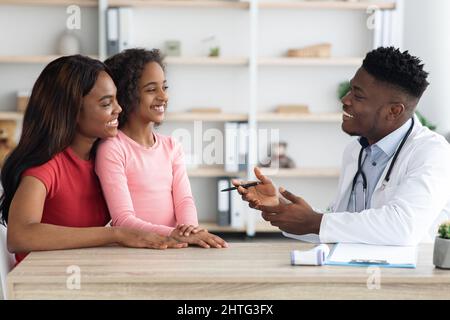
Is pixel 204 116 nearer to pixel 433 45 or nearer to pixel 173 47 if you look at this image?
pixel 173 47

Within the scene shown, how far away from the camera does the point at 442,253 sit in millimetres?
1703

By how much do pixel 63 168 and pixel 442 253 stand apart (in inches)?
40.2

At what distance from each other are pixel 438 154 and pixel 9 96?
379cm

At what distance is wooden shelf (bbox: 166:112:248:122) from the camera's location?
507 centimetres

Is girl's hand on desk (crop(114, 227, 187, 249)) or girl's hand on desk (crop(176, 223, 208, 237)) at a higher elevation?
girl's hand on desk (crop(176, 223, 208, 237))

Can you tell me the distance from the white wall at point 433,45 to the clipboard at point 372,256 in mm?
3168

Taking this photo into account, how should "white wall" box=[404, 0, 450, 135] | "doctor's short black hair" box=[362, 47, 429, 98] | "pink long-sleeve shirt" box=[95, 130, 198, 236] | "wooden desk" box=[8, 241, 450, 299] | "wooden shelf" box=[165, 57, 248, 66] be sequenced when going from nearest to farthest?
1. "wooden desk" box=[8, 241, 450, 299]
2. "pink long-sleeve shirt" box=[95, 130, 198, 236]
3. "doctor's short black hair" box=[362, 47, 429, 98]
4. "white wall" box=[404, 0, 450, 135]
5. "wooden shelf" box=[165, 57, 248, 66]

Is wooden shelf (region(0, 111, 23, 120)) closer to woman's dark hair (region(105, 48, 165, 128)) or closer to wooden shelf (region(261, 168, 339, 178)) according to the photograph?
wooden shelf (region(261, 168, 339, 178))

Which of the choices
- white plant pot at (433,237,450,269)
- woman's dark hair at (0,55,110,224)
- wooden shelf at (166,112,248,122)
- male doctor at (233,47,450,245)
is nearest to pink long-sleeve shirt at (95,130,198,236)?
woman's dark hair at (0,55,110,224)

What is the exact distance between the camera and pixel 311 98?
532 cm

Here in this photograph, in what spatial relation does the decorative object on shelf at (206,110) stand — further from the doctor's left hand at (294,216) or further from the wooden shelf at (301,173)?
the doctor's left hand at (294,216)

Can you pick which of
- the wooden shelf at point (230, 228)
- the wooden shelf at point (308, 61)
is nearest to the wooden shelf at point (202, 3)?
the wooden shelf at point (308, 61)
